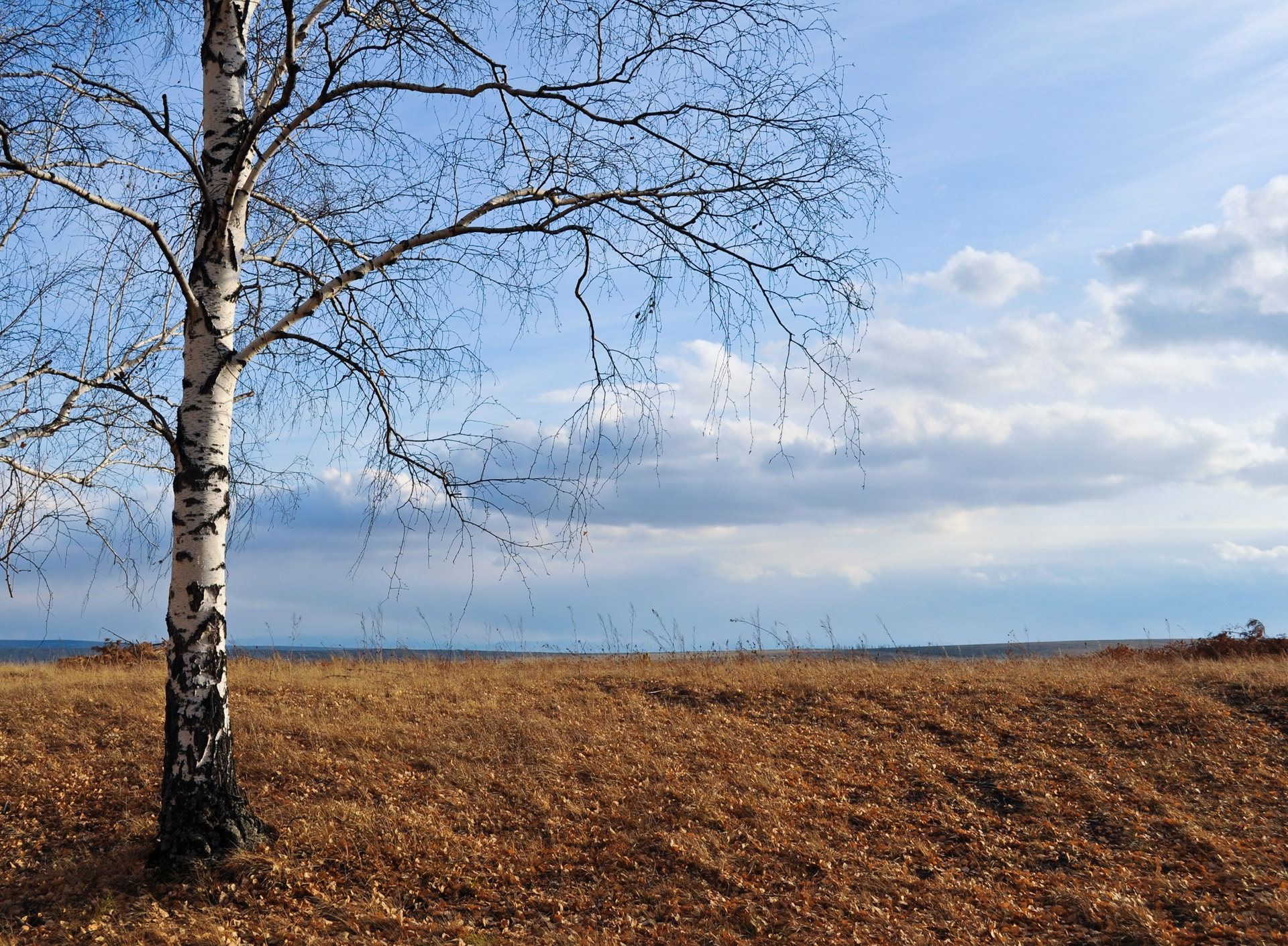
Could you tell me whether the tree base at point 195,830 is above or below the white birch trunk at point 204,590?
below

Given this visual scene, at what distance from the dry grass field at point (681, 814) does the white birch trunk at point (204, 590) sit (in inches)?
15.0

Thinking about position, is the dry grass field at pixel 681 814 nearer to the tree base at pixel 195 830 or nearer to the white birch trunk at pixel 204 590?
the tree base at pixel 195 830

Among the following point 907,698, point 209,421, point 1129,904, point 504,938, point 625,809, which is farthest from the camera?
point 907,698

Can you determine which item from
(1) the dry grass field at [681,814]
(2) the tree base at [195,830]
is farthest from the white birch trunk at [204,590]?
(1) the dry grass field at [681,814]

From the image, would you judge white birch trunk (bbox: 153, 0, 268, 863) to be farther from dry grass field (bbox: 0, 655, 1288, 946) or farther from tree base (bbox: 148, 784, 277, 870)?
dry grass field (bbox: 0, 655, 1288, 946)

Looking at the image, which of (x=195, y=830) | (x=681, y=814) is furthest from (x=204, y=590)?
(x=681, y=814)

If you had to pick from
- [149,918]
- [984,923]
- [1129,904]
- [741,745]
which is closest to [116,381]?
[149,918]

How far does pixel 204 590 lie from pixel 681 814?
4.37m

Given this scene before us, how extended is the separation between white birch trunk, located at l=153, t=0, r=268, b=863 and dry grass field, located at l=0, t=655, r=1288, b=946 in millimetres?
381

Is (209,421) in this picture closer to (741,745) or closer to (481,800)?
(481,800)

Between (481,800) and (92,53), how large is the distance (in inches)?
273

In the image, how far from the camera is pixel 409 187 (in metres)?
6.96

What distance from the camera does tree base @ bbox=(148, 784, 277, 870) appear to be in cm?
629

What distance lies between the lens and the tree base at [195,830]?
629cm
